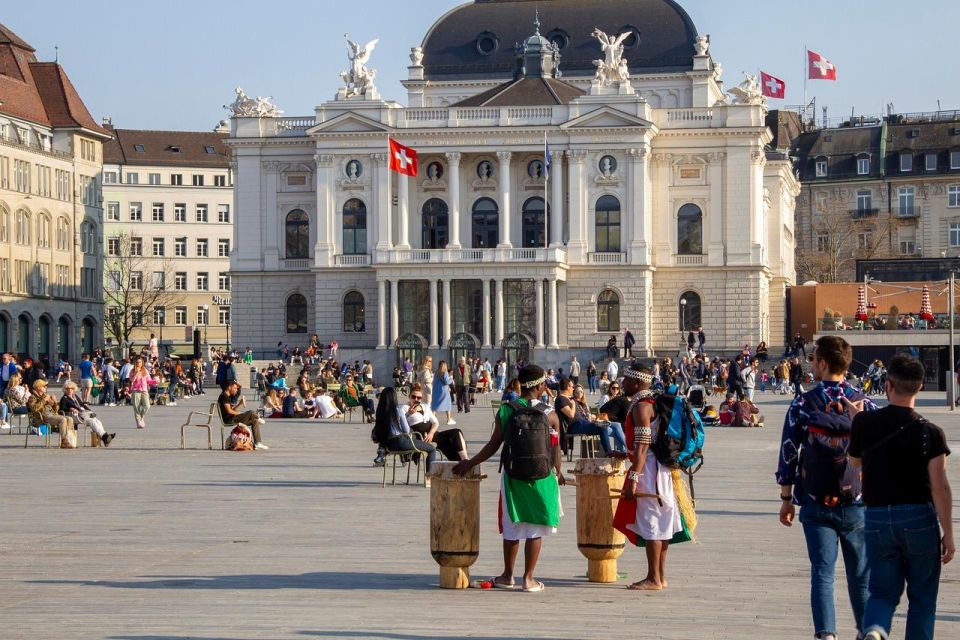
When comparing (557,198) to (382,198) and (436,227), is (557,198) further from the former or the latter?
(382,198)

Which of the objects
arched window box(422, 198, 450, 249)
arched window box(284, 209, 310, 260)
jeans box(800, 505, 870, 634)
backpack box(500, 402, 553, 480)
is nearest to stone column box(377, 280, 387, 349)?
arched window box(422, 198, 450, 249)

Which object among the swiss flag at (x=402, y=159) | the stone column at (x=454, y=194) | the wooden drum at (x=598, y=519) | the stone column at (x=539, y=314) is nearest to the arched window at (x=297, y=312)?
the stone column at (x=454, y=194)

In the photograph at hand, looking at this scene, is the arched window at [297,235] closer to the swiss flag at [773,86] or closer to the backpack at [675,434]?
the swiss flag at [773,86]

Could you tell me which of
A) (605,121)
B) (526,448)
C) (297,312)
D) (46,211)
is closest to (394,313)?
(297,312)

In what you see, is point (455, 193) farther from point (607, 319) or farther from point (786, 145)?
point (786, 145)

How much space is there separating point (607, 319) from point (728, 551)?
70.7 meters

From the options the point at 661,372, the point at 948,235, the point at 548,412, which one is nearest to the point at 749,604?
the point at 548,412

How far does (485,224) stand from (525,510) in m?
76.8

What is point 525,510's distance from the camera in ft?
49.8

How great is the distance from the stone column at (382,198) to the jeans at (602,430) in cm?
6007

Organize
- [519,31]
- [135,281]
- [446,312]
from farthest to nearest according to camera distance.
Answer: [135,281], [519,31], [446,312]

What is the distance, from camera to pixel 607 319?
88625 millimetres

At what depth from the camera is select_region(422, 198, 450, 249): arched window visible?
302 ft

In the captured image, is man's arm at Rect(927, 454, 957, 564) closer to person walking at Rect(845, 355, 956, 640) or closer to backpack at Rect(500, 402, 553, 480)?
person walking at Rect(845, 355, 956, 640)
